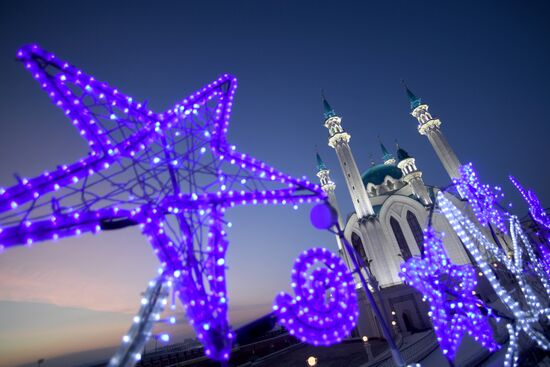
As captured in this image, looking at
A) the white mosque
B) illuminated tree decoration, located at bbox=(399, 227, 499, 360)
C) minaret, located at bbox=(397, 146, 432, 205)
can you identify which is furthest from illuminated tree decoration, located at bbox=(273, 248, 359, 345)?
minaret, located at bbox=(397, 146, 432, 205)

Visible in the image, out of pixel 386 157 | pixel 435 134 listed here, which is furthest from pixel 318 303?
pixel 386 157

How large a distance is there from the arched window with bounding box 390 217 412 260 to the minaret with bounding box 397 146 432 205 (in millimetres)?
4193

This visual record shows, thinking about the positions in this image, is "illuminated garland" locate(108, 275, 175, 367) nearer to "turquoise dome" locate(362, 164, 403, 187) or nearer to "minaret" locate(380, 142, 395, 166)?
"turquoise dome" locate(362, 164, 403, 187)

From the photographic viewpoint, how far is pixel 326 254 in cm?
493

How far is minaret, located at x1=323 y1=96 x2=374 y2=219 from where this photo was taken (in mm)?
30172

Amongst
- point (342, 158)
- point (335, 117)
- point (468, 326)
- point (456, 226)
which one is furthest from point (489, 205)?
point (335, 117)

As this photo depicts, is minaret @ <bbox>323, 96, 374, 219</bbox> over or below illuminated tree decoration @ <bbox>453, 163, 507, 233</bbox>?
over

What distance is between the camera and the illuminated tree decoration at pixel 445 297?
19.8 feet

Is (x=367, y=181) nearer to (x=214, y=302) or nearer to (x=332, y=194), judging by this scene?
(x=332, y=194)

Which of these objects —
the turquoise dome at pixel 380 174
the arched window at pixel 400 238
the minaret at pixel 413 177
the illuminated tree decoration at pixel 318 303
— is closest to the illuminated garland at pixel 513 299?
the illuminated tree decoration at pixel 318 303

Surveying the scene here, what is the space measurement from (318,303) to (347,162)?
3106 cm

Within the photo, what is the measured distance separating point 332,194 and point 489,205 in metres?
30.4

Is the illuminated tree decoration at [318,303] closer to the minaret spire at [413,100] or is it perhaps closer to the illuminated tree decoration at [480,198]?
the illuminated tree decoration at [480,198]

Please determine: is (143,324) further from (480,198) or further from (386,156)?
(386,156)
